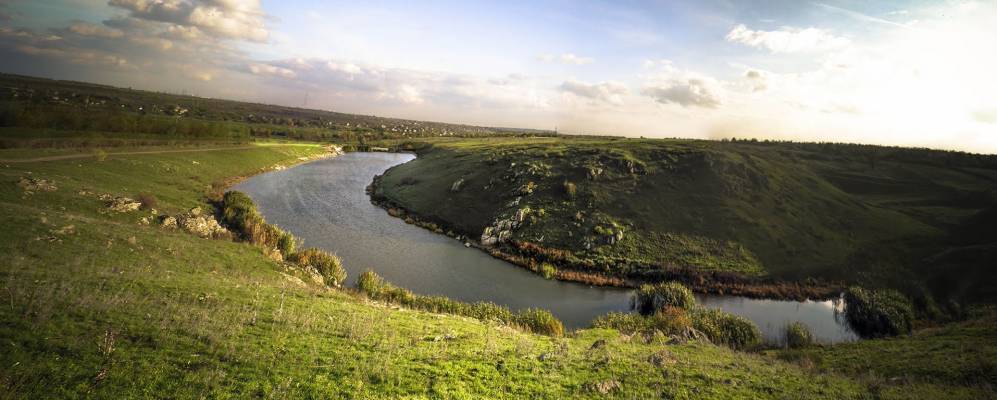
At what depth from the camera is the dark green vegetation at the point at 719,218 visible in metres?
46.4

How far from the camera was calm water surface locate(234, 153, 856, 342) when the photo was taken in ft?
120

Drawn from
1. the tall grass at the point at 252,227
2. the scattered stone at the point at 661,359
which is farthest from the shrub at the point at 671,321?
the tall grass at the point at 252,227

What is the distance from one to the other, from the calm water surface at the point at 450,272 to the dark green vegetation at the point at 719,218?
11.5 ft

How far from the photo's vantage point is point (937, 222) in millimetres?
66500

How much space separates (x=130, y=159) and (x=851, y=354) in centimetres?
9293

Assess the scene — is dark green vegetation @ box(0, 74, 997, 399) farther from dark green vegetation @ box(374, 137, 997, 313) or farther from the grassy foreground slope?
dark green vegetation @ box(374, 137, 997, 313)

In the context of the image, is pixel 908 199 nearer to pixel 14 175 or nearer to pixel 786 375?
pixel 786 375

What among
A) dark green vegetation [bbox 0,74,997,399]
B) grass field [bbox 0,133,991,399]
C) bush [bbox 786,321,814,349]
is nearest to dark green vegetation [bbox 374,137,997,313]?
bush [bbox 786,321,814,349]

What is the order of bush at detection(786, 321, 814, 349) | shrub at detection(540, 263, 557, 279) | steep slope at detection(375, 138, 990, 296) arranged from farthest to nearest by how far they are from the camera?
steep slope at detection(375, 138, 990, 296) < shrub at detection(540, 263, 557, 279) < bush at detection(786, 321, 814, 349)

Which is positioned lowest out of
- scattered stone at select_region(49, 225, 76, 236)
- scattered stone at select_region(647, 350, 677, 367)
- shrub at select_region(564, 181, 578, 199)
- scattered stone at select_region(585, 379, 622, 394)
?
scattered stone at select_region(647, 350, 677, 367)

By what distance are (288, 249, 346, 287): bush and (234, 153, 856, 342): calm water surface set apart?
4.78 feet

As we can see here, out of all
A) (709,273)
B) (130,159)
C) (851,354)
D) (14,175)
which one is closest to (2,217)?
(14,175)

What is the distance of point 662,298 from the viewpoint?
121 ft

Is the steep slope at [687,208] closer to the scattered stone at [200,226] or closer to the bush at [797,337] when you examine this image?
the bush at [797,337]
